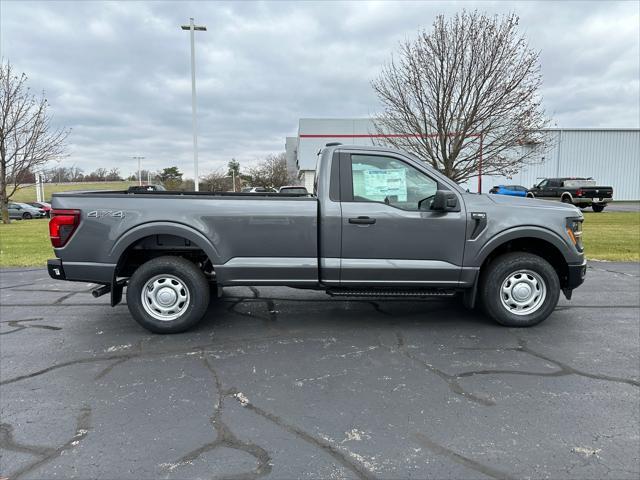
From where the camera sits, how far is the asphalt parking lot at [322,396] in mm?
2506

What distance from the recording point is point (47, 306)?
18.9ft

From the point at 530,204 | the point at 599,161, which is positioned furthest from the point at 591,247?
the point at 599,161

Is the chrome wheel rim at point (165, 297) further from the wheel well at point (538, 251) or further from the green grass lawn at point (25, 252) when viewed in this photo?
the green grass lawn at point (25, 252)

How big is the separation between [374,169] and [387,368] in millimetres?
2112

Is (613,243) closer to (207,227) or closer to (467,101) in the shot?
(467,101)

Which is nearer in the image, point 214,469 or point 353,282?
point 214,469

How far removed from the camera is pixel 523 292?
4746mm

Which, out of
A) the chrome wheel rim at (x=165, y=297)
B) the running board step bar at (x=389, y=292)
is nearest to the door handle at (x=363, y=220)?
the running board step bar at (x=389, y=292)

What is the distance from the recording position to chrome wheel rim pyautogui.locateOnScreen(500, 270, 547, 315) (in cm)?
473

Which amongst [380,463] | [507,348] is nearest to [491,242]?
[507,348]

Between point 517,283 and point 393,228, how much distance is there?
1559 millimetres

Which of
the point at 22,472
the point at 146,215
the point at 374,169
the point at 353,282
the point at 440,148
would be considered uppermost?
the point at 440,148

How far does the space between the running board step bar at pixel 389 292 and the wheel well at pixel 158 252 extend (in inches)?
60.9

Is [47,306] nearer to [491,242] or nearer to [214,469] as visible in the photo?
[214,469]
